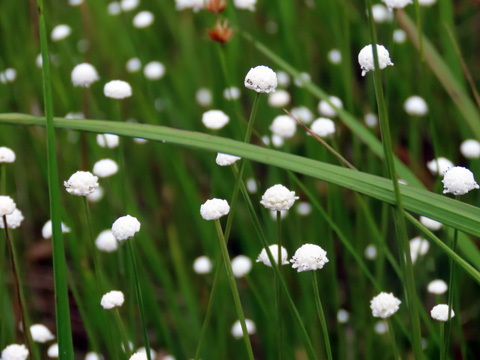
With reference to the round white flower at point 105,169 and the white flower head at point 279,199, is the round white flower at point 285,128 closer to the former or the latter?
the round white flower at point 105,169

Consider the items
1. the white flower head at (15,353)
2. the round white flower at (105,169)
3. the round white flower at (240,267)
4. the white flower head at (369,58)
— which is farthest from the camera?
the round white flower at (240,267)

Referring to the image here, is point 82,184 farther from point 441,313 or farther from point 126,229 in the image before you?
point 441,313

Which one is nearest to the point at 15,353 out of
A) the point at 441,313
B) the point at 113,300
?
the point at 113,300

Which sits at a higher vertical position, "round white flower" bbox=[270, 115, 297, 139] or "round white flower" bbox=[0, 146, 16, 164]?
"round white flower" bbox=[270, 115, 297, 139]

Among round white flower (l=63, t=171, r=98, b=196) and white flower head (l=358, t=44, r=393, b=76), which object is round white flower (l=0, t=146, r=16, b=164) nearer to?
round white flower (l=63, t=171, r=98, b=196)

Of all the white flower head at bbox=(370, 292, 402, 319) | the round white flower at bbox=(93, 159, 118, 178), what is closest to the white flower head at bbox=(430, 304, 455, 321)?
the white flower head at bbox=(370, 292, 402, 319)

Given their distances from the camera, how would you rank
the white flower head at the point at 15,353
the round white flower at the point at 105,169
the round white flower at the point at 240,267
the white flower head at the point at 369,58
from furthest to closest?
the round white flower at the point at 240,267, the round white flower at the point at 105,169, the white flower head at the point at 15,353, the white flower head at the point at 369,58

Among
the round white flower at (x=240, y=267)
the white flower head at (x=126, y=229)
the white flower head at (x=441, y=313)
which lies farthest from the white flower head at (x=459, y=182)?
the round white flower at (x=240, y=267)

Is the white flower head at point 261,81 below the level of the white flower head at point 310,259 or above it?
above
